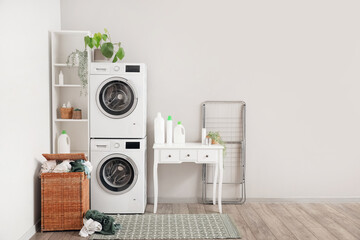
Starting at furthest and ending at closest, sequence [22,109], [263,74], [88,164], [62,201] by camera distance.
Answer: [263,74]
[88,164]
[62,201]
[22,109]

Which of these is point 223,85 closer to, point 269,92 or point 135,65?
point 269,92

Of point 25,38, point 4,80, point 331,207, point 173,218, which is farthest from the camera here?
point 331,207

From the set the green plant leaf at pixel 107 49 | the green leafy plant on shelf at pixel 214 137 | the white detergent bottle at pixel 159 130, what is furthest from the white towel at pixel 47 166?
the green leafy plant on shelf at pixel 214 137

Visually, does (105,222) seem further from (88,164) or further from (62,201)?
(88,164)

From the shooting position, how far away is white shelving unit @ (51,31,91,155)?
434 centimetres

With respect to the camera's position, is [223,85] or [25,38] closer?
[25,38]

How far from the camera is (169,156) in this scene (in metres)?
4.19

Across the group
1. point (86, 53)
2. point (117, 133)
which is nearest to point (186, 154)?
point (117, 133)

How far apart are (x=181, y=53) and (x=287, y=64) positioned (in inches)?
49.0

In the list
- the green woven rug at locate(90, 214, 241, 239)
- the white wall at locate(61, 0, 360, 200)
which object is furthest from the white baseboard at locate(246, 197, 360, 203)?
the green woven rug at locate(90, 214, 241, 239)

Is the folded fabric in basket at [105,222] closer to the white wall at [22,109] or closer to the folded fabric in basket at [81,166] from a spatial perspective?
the folded fabric in basket at [81,166]

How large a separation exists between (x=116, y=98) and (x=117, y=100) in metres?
0.02

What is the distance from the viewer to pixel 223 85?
15.5 feet

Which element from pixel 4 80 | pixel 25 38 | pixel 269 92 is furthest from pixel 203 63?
pixel 4 80
